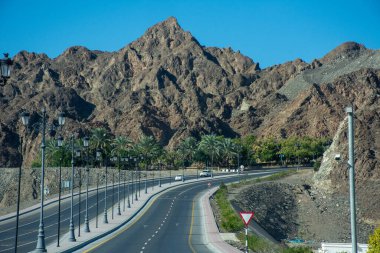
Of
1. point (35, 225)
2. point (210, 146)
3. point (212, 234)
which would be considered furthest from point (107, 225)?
point (210, 146)

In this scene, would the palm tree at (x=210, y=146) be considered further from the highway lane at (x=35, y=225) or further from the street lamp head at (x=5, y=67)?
the street lamp head at (x=5, y=67)

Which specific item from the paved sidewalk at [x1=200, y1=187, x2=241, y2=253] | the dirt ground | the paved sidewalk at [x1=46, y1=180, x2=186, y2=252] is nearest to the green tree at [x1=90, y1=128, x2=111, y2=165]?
the paved sidewalk at [x1=46, y1=180, x2=186, y2=252]

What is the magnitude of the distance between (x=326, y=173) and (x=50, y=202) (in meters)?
55.4

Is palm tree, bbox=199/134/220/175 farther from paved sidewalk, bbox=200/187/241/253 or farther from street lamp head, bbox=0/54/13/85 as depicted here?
street lamp head, bbox=0/54/13/85

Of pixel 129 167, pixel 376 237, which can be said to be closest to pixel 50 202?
pixel 376 237

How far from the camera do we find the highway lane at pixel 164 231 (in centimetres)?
3366

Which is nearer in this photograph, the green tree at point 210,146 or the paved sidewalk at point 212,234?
the paved sidewalk at point 212,234

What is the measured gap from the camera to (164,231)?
46.8 m

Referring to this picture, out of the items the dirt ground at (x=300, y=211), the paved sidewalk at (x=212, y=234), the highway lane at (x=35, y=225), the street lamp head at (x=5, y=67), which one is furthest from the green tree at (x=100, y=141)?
the street lamp head at (x=5, y=67)

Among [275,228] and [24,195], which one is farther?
[24,195]

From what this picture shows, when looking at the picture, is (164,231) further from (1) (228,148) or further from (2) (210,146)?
(1) (228,148)

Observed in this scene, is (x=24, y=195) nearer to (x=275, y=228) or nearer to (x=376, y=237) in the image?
(x=275, y=228)

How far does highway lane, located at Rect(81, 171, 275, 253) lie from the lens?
33656 millimetres

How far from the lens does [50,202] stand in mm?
77375
